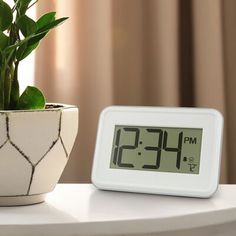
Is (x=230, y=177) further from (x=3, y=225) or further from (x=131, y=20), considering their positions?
(x=3, y=225)

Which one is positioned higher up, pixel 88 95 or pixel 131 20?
pixel 131 20

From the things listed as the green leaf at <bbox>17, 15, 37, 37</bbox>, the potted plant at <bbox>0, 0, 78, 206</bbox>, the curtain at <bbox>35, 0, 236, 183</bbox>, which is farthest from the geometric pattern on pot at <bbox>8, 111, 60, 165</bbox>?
the curtain at <bbox>35, 0, 236, 183</bbox>

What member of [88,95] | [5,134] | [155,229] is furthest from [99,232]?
[88,95]

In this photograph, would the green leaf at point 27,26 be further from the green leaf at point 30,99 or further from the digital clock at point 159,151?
the digital clock at point 159,151

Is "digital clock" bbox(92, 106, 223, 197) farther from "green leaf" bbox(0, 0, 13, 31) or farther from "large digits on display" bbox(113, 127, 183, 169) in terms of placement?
"green leaf" bbox(0, 0, 13, 31)

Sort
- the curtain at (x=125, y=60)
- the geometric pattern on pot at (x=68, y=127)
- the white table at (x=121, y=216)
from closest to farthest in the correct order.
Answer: the white table at (x=121, y=216) → the geometric pattern on pot at (x=68, y=127) → the curtain at (x=125, y=60)

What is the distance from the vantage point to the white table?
58 centimetres

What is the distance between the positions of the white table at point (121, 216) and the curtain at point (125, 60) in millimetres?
497

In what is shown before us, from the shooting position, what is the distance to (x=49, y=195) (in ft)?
2.45

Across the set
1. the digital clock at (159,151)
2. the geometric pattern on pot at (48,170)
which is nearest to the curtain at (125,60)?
the digital clock at (159,151)

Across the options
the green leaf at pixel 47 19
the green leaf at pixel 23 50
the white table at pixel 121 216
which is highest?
the green leaf at pixel 47 19

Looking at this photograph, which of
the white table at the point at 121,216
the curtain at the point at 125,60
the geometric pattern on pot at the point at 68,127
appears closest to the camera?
the white table at the point at 121,216

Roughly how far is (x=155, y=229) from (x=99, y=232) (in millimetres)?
61

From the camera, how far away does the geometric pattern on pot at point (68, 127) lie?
26.9 inches
